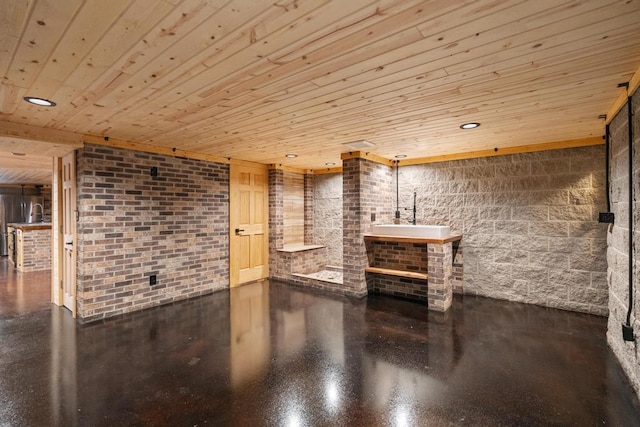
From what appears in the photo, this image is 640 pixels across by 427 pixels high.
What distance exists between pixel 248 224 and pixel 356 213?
6.83 ft

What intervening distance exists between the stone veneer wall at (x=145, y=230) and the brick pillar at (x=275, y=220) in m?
0.94

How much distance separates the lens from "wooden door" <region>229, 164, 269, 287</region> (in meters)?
5.38

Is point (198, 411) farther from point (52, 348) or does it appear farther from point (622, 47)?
point (622, 47)

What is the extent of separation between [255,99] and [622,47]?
2.33m

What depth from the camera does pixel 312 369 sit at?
8.53 feet

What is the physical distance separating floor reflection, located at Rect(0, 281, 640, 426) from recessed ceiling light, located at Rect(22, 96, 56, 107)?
2.21 metres

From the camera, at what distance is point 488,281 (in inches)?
183

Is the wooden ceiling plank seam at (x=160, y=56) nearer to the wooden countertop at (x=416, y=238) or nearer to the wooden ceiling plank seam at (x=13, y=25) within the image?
the wooden ceiling plank seam at (x=13, y=25)

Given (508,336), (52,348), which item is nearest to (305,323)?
(508,336)

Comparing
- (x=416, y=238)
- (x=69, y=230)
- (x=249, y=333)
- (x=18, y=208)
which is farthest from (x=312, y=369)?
(x=18, y=208)

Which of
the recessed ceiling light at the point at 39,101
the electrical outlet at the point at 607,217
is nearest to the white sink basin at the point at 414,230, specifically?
the electrical outlet at the point at 607,217

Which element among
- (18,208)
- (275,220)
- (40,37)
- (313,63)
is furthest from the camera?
(18,208)

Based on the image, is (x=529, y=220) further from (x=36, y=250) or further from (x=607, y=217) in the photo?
(x=36, y=250)

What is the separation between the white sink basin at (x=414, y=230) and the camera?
13.9 ft
